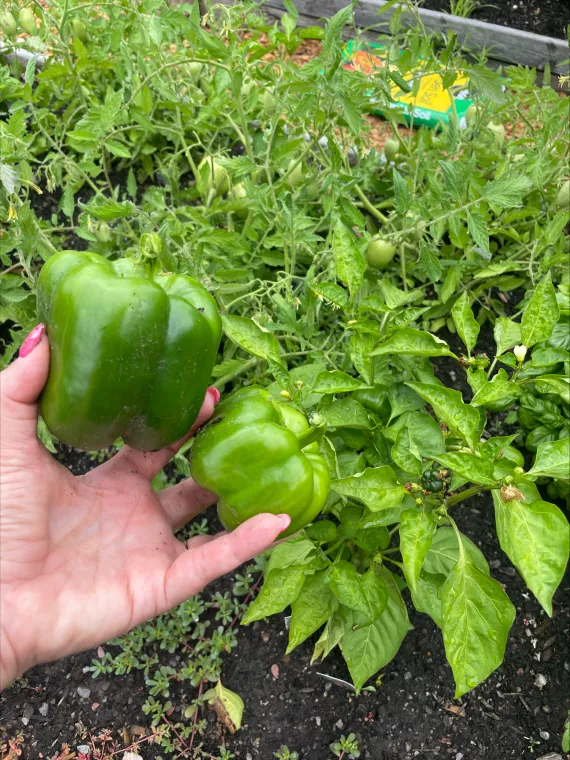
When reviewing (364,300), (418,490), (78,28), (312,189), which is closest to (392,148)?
(312,189)

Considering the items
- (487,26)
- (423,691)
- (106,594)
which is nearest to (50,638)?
(106,594)

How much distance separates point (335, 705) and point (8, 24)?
2.66 meters

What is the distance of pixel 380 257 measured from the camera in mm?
2170

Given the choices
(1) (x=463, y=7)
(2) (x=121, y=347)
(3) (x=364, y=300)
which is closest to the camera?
(2) (x=121, y=347)

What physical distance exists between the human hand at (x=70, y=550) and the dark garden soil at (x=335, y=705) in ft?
2.09

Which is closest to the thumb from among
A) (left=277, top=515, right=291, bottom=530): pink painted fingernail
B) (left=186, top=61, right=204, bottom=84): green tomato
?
(left=277, top=515, right=291, bottom=530): pink painted fingernail

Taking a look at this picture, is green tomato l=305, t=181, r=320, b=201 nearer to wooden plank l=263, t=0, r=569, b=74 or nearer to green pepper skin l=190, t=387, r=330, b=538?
green pepper skin l=190, t=387, r=330, b=538

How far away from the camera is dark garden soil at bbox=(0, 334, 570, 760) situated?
1831mm

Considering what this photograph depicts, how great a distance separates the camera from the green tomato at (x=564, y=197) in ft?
7.06

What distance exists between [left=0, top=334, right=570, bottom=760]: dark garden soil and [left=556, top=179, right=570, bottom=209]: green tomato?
1514 millimetres

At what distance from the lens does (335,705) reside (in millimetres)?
1883

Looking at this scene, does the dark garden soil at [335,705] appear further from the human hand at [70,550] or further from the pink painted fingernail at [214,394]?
the pink painted fingernail at [214,394]

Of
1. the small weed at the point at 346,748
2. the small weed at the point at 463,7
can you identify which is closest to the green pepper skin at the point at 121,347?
the small weed at the point at 346,748

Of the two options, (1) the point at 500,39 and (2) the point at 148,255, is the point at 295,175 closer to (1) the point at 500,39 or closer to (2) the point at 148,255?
(2) the point at 148,255
